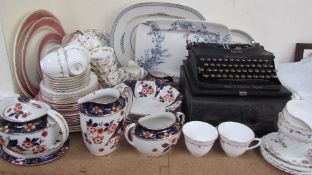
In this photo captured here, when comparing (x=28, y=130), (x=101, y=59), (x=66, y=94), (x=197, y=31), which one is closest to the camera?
(x=28, y=130)

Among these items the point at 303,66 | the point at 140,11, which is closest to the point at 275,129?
the point at 303,66

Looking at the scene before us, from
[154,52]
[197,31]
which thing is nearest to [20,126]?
[154,52]

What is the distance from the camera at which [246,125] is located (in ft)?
2.25

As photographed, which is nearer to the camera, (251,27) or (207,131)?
(207,131)

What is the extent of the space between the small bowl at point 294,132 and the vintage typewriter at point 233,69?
11 cm

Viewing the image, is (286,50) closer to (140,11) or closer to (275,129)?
(275,129)

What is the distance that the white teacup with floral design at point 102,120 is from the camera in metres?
0.59

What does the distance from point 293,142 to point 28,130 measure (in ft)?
1.80

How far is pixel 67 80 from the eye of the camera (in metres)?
0.67

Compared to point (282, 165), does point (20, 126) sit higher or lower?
higher

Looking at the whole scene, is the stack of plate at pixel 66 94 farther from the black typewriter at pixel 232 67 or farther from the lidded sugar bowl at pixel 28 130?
the black typewriter at pixel 232 67

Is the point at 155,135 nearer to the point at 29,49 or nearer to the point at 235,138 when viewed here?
the point at 235,138

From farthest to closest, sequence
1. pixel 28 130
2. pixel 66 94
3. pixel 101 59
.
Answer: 1. pixel 101 59
2. pixel 66 94
3. pixel 28 130

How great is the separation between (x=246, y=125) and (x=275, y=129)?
8cm
